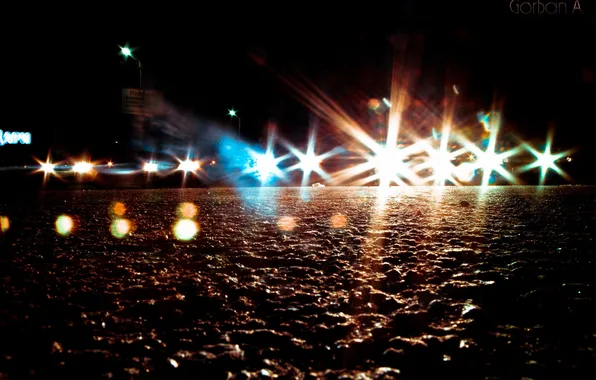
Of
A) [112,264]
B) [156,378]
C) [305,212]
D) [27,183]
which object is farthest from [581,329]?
[27,183]

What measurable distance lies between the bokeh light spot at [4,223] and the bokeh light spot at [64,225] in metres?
0.41

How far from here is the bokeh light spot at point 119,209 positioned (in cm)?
421

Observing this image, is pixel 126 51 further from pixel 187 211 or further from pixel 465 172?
pixel 465 172

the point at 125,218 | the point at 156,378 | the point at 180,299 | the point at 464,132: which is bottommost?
the point at 156,378

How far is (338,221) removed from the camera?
146 inches

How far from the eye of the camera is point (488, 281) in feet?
5.83

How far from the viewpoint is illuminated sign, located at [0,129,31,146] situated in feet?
106

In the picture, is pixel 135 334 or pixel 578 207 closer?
pixel 135 334

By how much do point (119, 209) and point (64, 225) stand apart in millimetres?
1116

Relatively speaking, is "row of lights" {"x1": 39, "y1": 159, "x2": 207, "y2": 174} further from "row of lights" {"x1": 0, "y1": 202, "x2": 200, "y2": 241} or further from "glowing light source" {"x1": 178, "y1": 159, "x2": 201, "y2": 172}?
"row of lights" {"x1": 0, "y1": 202, "x2": 200, "y2": 241}

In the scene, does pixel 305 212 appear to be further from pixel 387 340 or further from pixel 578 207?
pixel 578 207

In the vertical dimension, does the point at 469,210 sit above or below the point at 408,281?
above

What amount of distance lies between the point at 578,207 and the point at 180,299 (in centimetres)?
552

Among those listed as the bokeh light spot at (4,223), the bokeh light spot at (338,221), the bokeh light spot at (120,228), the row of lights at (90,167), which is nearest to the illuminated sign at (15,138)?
the row of lights at (90,167)
